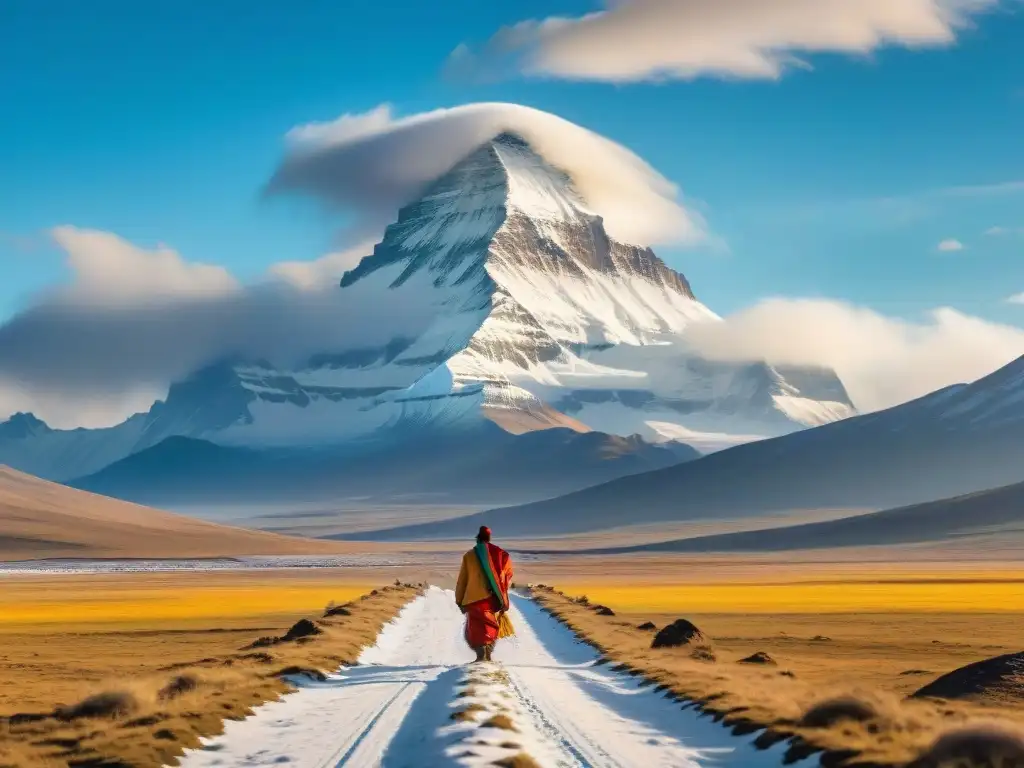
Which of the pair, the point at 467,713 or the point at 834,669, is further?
the point at 834,669

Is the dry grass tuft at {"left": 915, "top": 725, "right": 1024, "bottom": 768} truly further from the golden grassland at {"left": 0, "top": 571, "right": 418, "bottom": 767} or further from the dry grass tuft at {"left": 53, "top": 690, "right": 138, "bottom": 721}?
the dry grass tuft at {"left": 53, "top": 690, "right": 138, "bottom": 721}

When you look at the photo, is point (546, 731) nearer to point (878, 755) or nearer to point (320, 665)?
point (878, 755)

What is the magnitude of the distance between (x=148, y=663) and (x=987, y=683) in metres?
26.5

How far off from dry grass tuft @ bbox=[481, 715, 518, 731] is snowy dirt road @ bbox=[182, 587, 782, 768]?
4cm

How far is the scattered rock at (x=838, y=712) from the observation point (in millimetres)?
23703

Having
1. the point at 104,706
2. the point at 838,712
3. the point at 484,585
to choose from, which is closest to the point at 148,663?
the point at 484,585

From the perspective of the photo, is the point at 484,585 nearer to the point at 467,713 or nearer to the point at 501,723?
the point at 467,713

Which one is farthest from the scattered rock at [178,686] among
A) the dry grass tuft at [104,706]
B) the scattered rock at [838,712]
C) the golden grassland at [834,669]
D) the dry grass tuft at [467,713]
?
the scattered rock at [838,712]

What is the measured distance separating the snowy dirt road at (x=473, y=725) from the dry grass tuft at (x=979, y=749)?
2890 mm

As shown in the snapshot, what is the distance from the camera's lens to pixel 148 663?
4700 centimetres

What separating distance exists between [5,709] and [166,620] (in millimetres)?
46340

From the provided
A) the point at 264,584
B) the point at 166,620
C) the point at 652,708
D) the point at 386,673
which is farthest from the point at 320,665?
the point at 264,584

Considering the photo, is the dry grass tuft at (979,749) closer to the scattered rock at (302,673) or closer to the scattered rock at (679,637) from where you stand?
the scattered rock at (302,673)

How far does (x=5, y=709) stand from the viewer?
31.6m
